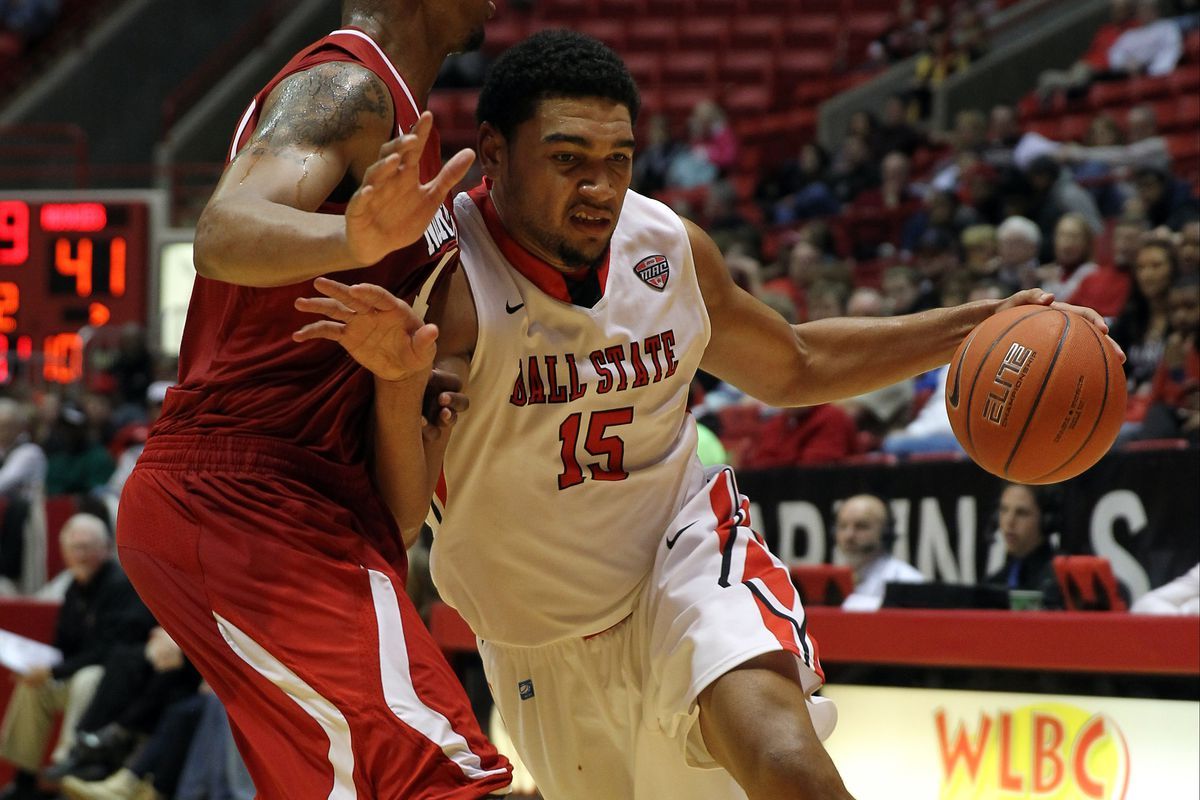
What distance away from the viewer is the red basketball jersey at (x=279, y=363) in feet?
9.48

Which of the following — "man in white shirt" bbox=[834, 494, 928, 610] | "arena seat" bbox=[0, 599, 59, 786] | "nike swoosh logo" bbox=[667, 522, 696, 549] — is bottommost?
"arena seat" bbox=[0, 599, 59, 786]

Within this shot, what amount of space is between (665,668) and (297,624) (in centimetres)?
92

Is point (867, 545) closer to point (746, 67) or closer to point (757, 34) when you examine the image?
point (746, 67)

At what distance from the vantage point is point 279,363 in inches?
114

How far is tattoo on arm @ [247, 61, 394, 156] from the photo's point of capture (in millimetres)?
2746

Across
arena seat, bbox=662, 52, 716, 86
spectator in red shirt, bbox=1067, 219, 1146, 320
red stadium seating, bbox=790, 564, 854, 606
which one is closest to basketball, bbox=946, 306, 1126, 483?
red stadium seating, bbox=790, 564, 854, 606

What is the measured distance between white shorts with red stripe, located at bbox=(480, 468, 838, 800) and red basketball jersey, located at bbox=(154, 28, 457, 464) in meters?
0.81

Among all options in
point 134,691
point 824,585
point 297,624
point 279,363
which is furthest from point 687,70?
point 297,624

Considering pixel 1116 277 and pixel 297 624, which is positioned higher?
pixel 1116 277

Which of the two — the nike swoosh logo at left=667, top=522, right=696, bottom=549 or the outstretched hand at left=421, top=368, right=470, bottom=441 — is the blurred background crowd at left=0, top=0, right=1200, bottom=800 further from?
the outstretched hand at left=421, top=368, right=470, bottom=441

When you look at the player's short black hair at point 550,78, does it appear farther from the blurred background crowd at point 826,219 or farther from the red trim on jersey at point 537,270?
the blurred background crowd at point 826,219

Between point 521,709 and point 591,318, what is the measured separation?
976mm

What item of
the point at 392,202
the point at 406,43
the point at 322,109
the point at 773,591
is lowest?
the point at 773,591

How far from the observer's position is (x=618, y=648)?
362 centimetres
